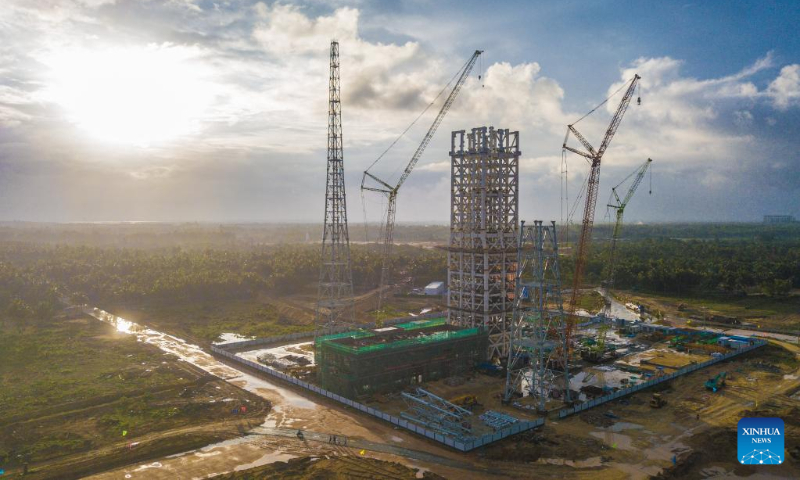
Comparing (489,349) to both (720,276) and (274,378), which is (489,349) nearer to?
(274,378)

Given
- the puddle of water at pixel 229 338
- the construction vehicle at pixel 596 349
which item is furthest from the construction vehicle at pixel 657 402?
the puddle of water at pixel 229 338

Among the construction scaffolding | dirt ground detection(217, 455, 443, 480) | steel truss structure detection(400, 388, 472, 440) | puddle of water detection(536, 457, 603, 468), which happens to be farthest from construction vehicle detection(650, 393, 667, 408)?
dirt ground detection(217, 455, 443, 480)

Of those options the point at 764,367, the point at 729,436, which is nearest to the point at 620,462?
the point at 729,436

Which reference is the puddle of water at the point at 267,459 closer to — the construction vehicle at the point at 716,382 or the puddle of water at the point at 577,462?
the puddle of water at the point at 577,462

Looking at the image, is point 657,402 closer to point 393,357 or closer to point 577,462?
point 577,462

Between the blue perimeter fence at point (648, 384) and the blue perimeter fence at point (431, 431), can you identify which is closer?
the blue perimeter fence at point (431, 431)

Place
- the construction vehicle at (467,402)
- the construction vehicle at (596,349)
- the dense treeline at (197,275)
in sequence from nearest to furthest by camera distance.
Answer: the construction vehicle at (467,402) → the construction vehicle at (596,349) → the dense treeline at (197,275)
